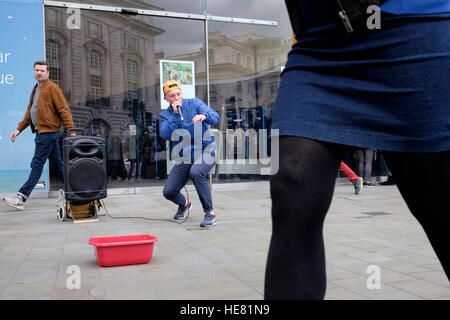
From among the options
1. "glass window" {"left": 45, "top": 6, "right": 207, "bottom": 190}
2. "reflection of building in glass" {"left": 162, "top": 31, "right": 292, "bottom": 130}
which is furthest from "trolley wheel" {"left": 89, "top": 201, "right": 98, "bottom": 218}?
"reflection of building in glass" {"left": 162, "top": 31, "right": 292, "bottom": 130}

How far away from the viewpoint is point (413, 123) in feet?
4.23

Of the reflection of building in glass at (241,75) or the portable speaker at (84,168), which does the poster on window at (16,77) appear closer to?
the reflection of building in glass at (241,75)

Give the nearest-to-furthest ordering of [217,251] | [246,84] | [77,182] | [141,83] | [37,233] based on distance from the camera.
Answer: [217,251]
[37,233]
[77,182]
[141,83]
[246,84]

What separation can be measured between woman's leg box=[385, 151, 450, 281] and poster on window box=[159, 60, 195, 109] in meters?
9.22

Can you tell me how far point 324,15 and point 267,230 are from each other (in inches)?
168

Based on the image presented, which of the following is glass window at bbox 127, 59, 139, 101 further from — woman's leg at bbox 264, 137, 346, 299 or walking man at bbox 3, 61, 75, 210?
woman's leg at bbox 264, 137, 346, 299

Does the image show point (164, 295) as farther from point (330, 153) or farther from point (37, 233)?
point (37, 233)

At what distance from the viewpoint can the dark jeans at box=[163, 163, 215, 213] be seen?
223 inches

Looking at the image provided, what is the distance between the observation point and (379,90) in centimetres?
131

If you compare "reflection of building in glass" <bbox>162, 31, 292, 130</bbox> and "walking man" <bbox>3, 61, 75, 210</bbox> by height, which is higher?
"reflection of building in glass" <bbox>162, 31, 292, 130</bbox>

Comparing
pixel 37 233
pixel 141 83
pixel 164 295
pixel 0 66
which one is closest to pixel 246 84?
pixel 141 83

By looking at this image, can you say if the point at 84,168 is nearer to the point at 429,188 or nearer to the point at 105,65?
the point at 105,65

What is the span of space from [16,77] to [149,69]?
2.61m

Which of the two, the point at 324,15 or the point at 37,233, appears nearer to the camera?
the point at 324,15
